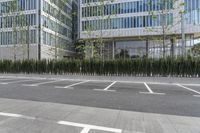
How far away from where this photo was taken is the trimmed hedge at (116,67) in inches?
770

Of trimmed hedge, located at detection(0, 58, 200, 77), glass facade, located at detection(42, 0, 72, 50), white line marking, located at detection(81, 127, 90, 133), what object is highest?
glass facade, located at detection(42, 0, 72, 50)

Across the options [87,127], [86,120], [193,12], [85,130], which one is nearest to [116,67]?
[86,120]

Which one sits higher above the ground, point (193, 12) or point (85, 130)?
point (193, 12)

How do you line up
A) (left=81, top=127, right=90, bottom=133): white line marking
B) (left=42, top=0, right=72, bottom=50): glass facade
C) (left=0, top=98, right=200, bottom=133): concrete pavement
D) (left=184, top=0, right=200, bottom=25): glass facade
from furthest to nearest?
1. (left=184, top=0, right=200, bottom=25): glass facade
2. (left=42, top=0, right=72, bottom=50): glass facade
3. (left=0, top=98, right=200, bottom=133): concrete pavement
4. (left=81, top=127, right=90, bottom=133): white line marking

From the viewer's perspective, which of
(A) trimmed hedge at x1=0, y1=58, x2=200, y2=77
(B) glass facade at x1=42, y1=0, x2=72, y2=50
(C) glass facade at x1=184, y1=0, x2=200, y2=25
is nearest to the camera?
(A) trimmed hedge at x1=0, y1=58, x2=200, y2=77

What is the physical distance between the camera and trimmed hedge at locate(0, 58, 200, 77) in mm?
19562

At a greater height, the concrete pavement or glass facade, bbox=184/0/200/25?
glass facade, bbox=184/0/200/25

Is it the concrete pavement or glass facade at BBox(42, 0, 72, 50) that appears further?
glass facade at BBox(42, 0, 72, 50)

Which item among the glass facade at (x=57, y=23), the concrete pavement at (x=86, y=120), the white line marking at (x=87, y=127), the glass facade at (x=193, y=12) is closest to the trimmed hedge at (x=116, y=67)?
the glass facade at (x=57, y=23)

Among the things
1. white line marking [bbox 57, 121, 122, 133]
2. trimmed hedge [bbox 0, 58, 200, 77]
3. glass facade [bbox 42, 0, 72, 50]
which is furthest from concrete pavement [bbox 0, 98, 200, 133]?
Result: glass facade [bbox 42, 0, 72, 50]

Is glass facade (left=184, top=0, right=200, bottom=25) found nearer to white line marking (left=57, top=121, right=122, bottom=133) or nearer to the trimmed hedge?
the trimmed hedge

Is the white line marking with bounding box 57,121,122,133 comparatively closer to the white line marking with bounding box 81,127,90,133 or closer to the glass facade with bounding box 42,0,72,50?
the white line marking with bounding box 81,127,90,133

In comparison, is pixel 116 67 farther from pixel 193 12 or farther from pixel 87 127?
pixel 193 12

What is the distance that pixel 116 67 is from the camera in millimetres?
21750
